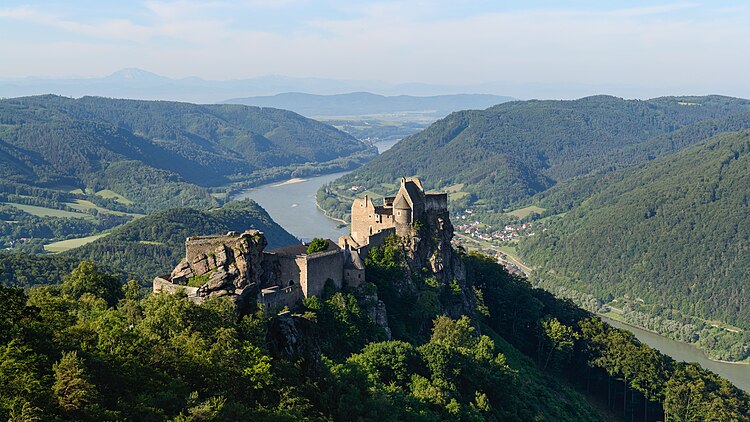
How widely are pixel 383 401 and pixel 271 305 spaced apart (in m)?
8.55

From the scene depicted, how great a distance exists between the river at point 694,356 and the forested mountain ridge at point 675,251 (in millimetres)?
2932

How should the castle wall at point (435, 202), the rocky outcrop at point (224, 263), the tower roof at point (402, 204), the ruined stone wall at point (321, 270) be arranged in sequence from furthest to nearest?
the castle wall at point (435, 202) < the tower roof at point (402, 204) < the ruined stone wall at point (321, 270) < the rocky outcrop at point (224, 263)

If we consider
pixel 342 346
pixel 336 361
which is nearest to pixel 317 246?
pixel 342 346

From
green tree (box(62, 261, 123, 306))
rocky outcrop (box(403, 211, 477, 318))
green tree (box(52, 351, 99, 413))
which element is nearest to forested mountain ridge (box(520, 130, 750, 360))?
rocky outcrop (box(403, 211, 477, 318))

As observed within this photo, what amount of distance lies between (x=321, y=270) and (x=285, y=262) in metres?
2.54

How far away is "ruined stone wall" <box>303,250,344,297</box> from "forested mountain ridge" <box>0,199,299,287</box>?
51490 millimetres

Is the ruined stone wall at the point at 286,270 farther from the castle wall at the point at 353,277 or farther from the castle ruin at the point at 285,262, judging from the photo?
the castle wall at the point at 353,277

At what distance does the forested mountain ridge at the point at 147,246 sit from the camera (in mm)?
93125

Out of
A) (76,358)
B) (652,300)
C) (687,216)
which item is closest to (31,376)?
(76,358)

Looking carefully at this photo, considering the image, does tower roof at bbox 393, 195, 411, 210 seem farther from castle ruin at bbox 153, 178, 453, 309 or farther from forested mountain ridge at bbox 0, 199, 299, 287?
forested mountain ridge at bbox 0, 199, 299, 287

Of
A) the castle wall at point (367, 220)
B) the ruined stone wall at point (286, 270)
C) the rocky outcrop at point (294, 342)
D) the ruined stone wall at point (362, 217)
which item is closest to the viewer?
the rocky outcrop at point (294, 342)

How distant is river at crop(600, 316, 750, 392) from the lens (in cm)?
9975

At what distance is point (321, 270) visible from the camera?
46781 millimetres

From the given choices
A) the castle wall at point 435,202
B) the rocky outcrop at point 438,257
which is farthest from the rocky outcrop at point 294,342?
the castle wall at point 435,202
